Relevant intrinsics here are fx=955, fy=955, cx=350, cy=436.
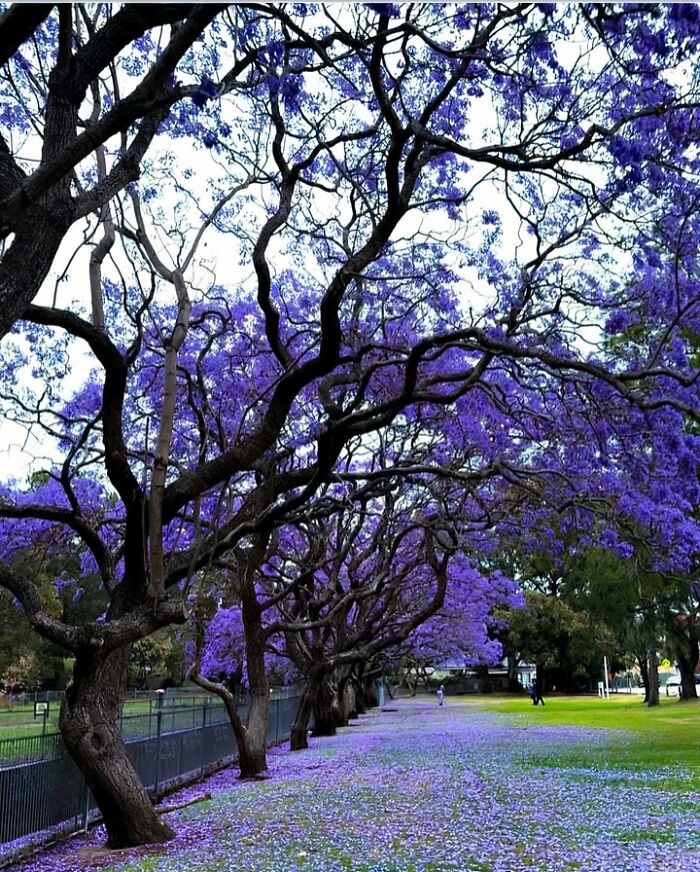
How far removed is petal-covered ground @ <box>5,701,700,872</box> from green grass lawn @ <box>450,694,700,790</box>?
0.59 metres

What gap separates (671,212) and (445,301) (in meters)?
4.54

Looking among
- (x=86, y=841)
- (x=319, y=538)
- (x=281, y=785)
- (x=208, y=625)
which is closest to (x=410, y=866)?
(x=86, y=841)

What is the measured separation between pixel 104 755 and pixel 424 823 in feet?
11.6

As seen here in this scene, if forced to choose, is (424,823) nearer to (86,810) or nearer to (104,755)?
(104,755)

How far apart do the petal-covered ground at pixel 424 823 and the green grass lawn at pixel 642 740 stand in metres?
0.59

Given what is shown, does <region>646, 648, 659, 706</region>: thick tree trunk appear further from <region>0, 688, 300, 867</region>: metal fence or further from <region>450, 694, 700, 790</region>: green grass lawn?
<region>0, 688, 300, 867</region>: metal fence

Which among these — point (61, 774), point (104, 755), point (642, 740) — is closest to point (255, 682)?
point (61, 774)

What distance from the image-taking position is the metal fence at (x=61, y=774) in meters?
9.08

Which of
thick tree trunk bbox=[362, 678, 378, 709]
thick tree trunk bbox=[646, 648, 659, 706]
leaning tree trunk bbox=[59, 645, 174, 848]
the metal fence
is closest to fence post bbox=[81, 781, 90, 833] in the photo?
the metal fence

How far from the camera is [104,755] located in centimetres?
912

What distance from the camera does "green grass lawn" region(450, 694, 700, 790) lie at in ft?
51.4

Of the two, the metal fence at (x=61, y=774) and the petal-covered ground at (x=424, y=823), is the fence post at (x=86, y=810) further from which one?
the petal-covered ground at (x=424, y=823)

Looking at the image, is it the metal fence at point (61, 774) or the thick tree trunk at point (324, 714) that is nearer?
the metal fence at point (61, 774)

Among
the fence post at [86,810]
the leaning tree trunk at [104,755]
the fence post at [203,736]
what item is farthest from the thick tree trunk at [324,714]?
the leaning tree trunk at [104,755]
